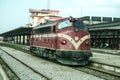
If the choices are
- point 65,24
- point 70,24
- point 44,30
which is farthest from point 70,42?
point 44,30

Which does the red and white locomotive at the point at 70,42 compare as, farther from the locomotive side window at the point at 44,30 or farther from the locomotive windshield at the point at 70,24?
the locomotive side window at the point at 44,30

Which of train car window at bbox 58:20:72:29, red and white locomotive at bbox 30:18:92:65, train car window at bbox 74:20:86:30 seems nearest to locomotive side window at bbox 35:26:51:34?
red and white locomotive at bbox 30:18:92:65

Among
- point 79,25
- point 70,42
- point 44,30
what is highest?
point 79,25

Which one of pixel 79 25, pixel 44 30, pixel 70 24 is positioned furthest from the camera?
pixel 44 30

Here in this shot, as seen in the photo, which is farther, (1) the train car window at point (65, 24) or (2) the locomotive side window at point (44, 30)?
(2) the locomotive side window at point (44, 30)

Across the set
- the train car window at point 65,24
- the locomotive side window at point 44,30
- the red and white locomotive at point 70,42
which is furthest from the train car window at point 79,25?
the locomotive side window at point 44,30

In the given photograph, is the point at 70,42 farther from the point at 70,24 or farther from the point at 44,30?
the point at 44,30

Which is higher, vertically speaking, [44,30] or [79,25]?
[79,25]

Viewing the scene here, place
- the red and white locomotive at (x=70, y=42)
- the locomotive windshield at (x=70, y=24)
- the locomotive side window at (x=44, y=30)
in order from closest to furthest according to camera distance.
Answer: the red and white locomotive at (x=70, y=42) < the locomotive windshield at (x=70, y=24) < the locomotive side window at (x=44, y=30)

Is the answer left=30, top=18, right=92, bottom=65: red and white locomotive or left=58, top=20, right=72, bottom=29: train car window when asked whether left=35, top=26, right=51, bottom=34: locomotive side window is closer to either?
left=30, top=18, right=92, bottom=65: red and white locomotive

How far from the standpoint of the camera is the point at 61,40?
17.1 meters

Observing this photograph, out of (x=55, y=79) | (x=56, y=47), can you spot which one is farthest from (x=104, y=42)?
(x=55, y=79)

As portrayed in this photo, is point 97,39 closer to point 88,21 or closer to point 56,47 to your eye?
point 88,21

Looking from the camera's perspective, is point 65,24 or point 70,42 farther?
point 65,24
